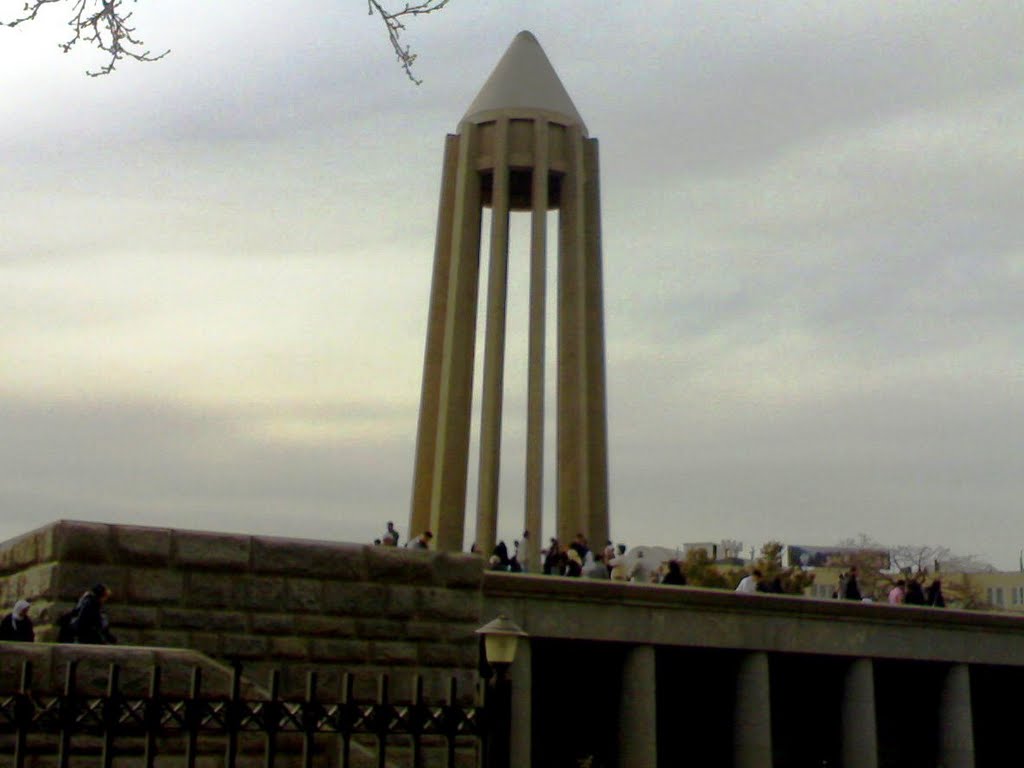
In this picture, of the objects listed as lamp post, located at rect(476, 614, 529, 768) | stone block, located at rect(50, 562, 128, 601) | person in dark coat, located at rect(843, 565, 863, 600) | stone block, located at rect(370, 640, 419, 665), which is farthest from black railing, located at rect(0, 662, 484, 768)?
person in dark coat, located at rect(843, 565, 863, 600)

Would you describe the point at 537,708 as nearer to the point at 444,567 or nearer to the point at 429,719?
the point at 444,567

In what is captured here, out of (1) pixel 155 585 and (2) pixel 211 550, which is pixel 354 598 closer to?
(2) pixel 211 550

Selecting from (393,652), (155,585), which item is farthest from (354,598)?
(155,585)

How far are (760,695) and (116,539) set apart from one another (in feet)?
35.9

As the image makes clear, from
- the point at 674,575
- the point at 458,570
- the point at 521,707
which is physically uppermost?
the point at 674,575

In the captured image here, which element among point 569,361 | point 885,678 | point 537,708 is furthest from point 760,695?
point 569,361

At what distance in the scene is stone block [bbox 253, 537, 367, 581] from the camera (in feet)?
44.7

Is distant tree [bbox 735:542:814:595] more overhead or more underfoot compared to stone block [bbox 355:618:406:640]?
more overhead

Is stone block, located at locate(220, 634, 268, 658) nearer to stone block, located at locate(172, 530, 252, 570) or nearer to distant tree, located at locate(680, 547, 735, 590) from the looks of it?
stone block, located at locate(172, 530, 252, 570)

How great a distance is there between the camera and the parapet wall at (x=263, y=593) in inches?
499

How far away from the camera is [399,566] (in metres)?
14.3

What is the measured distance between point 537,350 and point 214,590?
57.7 ft

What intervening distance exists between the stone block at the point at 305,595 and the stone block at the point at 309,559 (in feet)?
0.24

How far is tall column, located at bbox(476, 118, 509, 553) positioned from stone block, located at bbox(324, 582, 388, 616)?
51.9 ft
